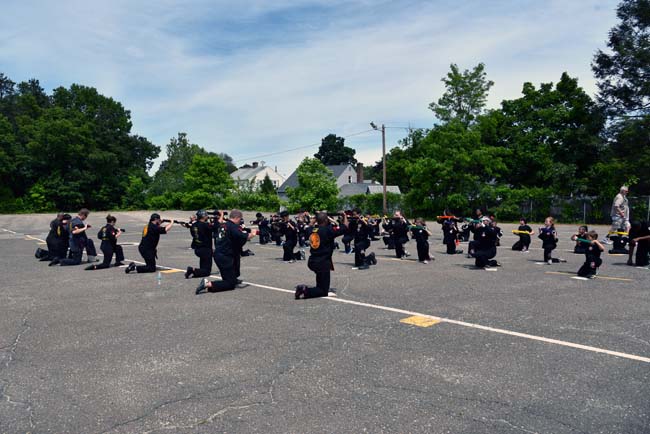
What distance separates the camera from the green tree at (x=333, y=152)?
382 feet

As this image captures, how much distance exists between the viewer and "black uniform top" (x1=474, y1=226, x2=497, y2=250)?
43.1 ft

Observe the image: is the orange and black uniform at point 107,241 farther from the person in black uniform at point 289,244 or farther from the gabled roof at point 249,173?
the gabled roof at point 249,173

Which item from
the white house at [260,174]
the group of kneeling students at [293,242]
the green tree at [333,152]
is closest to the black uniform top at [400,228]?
the group of kneeling students at [293,242]

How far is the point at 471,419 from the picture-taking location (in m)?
4.19

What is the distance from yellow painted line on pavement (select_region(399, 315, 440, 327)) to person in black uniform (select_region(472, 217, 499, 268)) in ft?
20.3

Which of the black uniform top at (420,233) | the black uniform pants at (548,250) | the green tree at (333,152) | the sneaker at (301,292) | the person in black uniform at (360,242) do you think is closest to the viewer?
the sneaker at (301,292)

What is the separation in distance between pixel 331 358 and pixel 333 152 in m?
112

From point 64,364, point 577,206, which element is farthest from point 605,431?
point 577,206

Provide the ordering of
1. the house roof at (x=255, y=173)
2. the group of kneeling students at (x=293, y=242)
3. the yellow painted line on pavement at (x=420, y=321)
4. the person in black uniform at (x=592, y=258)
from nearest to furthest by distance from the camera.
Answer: the yellow painted line on pavement at (x=420, y=321) < the group of kneeling students at (x=293, y=242) < the person in black uniform at (x=592, y=258) < the house roof at (x=255, y=173)

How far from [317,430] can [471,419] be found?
1.44m

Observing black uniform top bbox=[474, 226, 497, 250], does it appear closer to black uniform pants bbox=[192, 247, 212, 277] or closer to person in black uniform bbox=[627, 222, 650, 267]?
person in black uniform bbox=[627, 222, 650, 267]

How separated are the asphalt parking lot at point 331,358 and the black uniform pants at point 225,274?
0.30 meters

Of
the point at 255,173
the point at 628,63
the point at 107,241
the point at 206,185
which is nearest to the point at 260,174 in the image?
the point at 255,173

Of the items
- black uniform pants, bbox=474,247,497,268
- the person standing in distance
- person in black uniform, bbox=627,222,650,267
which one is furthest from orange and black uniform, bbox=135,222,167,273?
the person standing in distance
